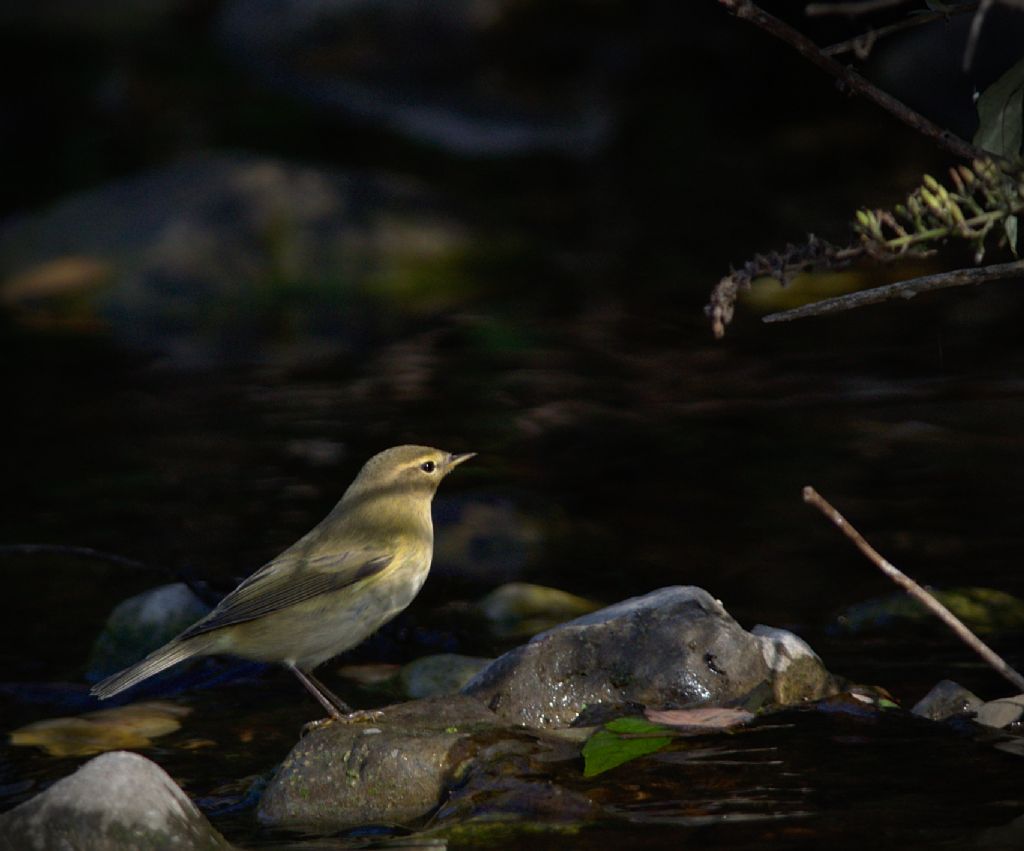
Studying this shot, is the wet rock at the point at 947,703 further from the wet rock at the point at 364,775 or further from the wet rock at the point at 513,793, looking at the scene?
the wet rock at the point at 364,775

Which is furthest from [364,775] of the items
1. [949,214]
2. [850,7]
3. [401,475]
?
[850,7]

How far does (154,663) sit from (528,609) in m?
1.73

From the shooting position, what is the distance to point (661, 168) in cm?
1661

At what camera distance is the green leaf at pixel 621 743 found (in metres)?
4.62

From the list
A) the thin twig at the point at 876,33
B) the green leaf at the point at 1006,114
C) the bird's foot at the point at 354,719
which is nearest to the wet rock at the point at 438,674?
the bird's foot at the point at 354,719

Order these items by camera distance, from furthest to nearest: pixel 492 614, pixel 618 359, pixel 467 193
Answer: pixel 467 193 < pixel 618 359 < pixel 492 614

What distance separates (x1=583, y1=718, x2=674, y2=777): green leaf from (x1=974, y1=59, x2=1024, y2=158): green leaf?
1.86 m

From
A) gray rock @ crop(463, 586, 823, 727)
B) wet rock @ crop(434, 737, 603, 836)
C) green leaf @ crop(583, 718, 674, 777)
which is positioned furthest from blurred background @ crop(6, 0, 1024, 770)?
wet rock @ crop(434, 737, 603, 836)

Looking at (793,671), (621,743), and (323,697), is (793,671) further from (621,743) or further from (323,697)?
(323,697)

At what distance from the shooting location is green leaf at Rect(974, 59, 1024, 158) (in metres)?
4.30

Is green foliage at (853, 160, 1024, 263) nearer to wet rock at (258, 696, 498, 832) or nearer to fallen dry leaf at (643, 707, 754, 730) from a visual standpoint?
fallen dry leaf at (643, 707, 754, 730)

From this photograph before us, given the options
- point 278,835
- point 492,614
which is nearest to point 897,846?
point 278,835

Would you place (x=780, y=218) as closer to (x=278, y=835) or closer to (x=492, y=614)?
(x=492, y=614)

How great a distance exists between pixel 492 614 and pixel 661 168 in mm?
10487
